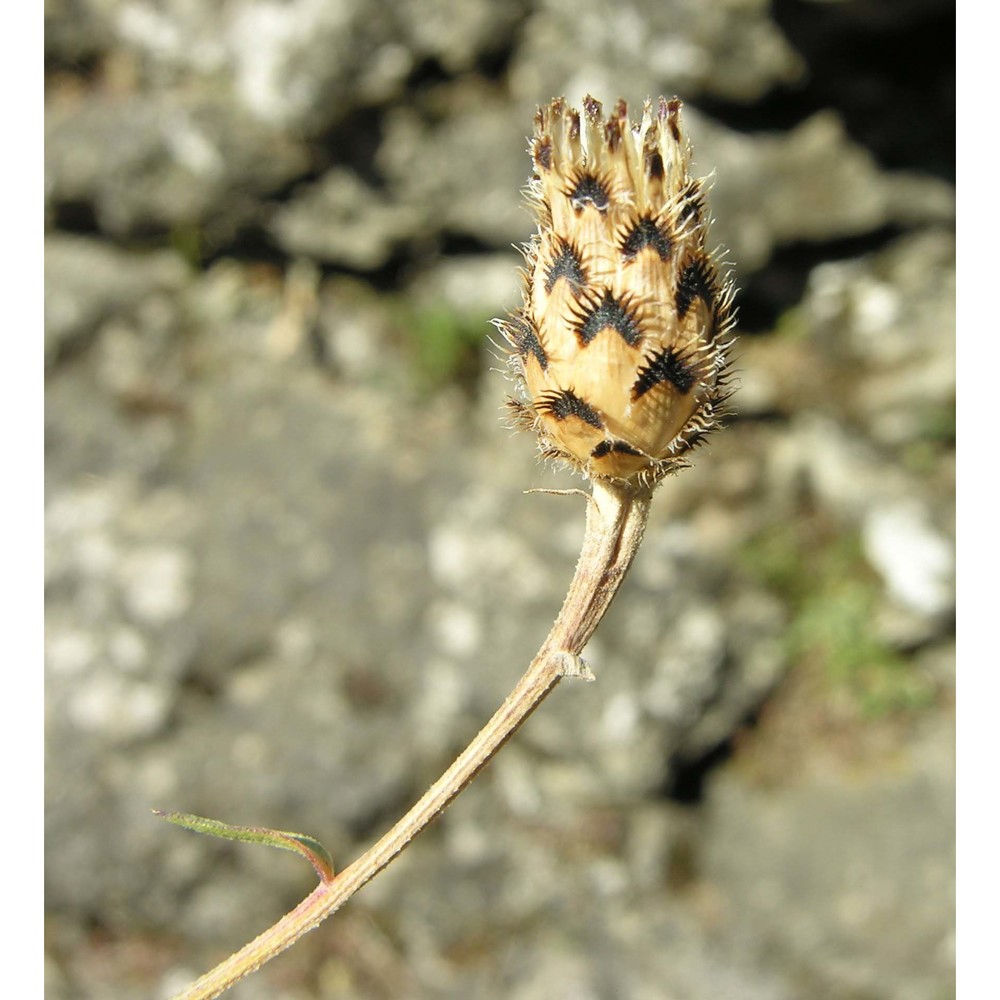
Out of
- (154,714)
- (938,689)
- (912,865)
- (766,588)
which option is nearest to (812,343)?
(766,588)

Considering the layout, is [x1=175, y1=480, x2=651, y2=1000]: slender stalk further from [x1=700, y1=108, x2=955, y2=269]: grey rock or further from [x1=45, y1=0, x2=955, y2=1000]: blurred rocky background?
[x1=700, y1=108, x2=955, y2=269]: grey rock

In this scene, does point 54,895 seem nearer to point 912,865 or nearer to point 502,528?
point 502,528

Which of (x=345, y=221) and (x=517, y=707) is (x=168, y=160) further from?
(x=517, y=707)

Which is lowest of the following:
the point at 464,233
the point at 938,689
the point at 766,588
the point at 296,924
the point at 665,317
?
the point at 296,924

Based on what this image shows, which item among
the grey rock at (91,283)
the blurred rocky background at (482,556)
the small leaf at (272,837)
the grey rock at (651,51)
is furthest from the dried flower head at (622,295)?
the grey rock at (91,283)

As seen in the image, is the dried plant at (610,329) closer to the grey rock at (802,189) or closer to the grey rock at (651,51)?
the grey rock at (651,51)

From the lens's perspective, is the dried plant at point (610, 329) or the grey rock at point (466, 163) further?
the grey rock at point (466, 163)

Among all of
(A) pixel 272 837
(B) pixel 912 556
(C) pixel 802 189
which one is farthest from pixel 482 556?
(A) pixel 272 837

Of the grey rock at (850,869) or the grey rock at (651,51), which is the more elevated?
the grey rock at (651,51)
